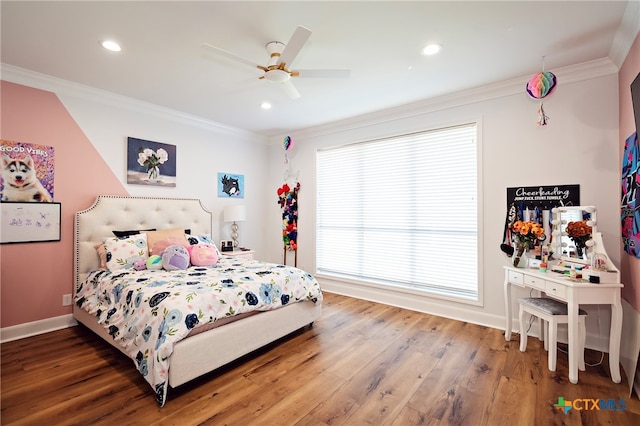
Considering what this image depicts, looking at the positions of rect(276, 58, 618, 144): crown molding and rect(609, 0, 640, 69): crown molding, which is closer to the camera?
rect(609, 0, 640, 69): crown molding

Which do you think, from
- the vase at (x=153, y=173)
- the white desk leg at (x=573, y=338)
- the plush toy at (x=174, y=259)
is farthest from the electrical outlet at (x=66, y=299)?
the white desk leg at (x=573, y=338)

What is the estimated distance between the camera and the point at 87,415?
1787 mm

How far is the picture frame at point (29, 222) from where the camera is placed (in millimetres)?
2768

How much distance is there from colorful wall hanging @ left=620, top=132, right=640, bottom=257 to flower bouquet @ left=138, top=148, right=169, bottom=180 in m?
4.73

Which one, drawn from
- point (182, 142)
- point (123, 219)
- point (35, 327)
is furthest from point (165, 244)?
point (182, 142)

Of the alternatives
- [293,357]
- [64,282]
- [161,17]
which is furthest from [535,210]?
[64,282]

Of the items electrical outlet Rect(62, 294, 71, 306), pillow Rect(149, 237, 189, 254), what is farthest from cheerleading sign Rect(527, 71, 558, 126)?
electrical outlet Rect(62, 294, 71, 306)

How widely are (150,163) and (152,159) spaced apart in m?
0.06

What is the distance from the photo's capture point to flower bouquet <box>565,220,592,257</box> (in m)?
2.37

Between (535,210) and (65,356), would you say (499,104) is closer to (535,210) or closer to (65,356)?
(535,210)

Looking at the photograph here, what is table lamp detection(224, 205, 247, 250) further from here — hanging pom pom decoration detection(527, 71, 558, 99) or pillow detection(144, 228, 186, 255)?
hanging pom pom decoration detection(527, 71, 558, 99)

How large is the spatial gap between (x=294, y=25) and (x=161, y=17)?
946 millimetres

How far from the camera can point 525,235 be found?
2744 mm

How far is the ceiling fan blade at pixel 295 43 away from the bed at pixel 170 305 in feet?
6.18
